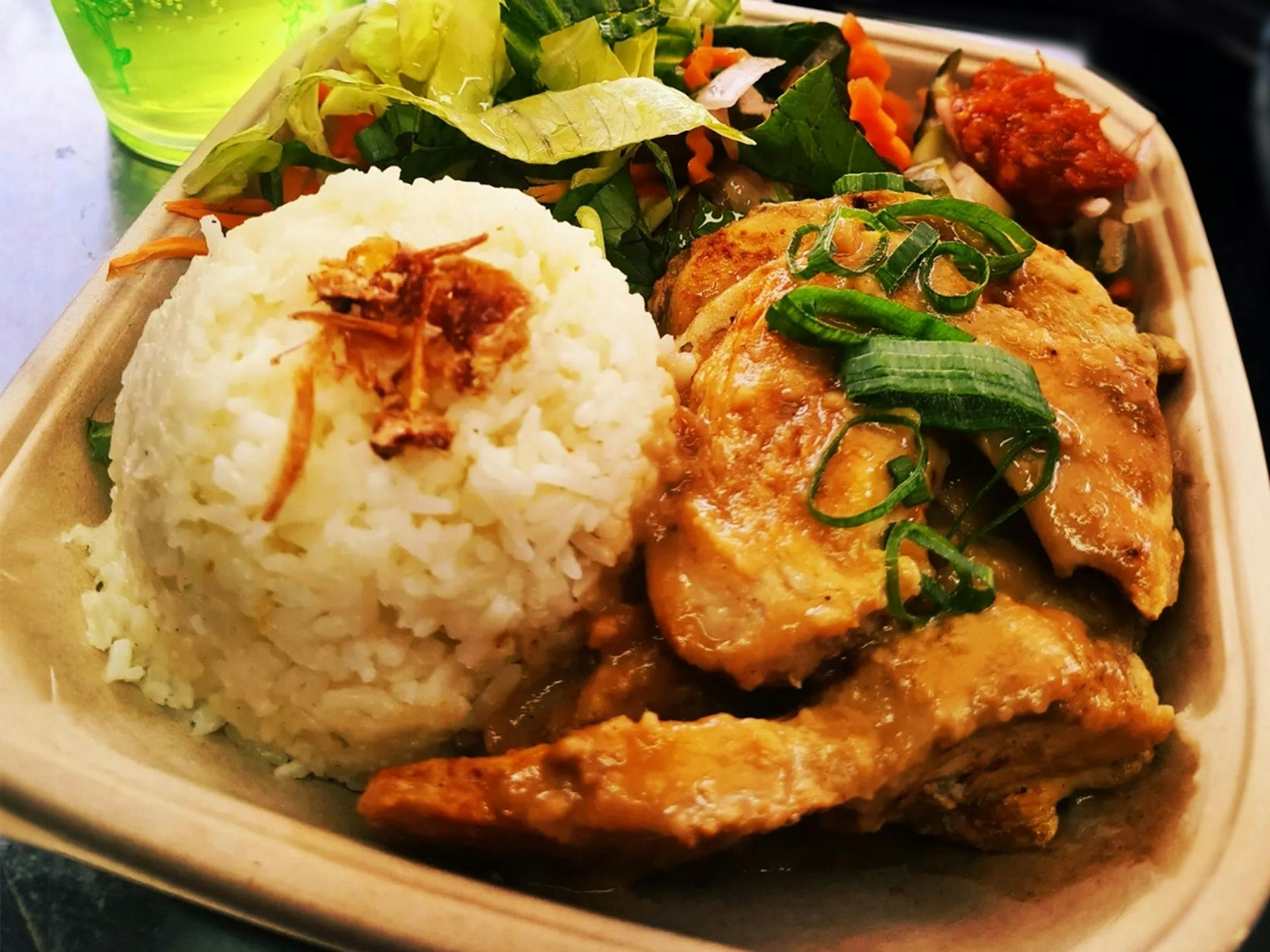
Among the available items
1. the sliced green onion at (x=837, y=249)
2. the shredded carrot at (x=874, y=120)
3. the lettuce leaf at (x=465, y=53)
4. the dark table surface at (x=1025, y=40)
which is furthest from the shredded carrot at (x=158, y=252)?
the shredded carrot at (x=874, y=120)

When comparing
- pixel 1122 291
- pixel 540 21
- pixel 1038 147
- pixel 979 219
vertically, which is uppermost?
pixel 540 21

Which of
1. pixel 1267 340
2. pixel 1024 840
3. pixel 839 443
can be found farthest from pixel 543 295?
pixel 1267 340

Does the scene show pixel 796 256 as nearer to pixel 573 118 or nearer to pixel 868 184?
pixel 868 184

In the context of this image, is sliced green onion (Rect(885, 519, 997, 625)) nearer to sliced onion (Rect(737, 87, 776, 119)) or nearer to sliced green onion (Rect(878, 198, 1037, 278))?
sliced green onion (Rect(878, 198, 1037, 278))

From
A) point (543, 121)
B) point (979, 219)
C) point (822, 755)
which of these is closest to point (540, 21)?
point (543, 121)

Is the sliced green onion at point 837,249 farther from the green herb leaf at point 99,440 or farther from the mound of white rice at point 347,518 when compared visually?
the green herb leaf at point 99,440

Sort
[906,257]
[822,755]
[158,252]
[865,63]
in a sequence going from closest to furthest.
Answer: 1. [822,755]
2. [906,257]
3. [158,252]
4. [865,63]
